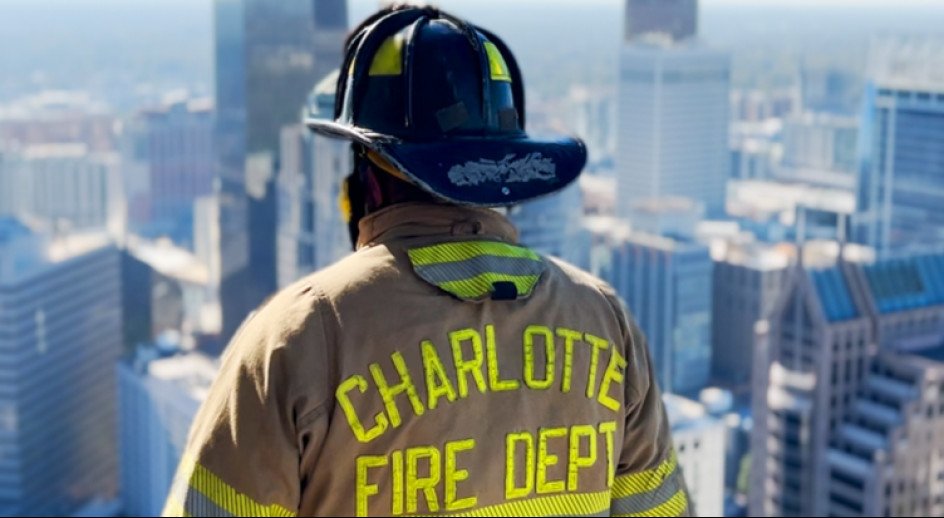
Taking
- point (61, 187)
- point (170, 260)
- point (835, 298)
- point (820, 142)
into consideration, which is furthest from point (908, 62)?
point (61, 187)

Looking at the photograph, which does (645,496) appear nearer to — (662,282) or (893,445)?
(893,445)

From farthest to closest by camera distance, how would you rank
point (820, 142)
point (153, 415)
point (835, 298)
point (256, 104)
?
point (820, 142) < point (256, 104) < point (153, 415) < point (835, 298)

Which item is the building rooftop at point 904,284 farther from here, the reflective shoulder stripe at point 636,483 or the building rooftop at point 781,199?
the building rooftop at point 781,199

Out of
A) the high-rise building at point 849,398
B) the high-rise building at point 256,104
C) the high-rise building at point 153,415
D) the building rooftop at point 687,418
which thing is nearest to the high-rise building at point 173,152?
the high-rise building at point 256,104

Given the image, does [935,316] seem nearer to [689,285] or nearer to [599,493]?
[689,285]

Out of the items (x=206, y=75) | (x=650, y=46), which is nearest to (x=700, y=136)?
(x=650, y=46)
